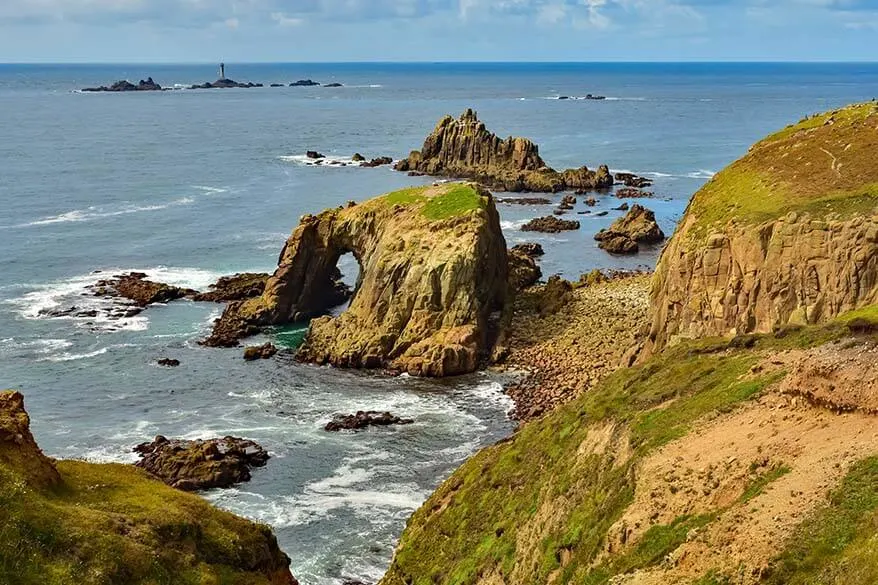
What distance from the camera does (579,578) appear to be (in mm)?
23828

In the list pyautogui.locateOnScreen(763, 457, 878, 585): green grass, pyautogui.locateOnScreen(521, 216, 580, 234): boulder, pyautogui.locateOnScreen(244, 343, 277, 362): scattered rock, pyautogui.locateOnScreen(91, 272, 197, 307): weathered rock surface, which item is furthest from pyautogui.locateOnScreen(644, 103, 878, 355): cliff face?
pyautogui.locateOnScreen(521, 216, 580, 234): boulder

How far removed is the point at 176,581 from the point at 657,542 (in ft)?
40.4

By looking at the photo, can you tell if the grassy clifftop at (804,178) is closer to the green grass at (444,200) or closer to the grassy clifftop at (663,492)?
the grassy clifftop at (663,492)

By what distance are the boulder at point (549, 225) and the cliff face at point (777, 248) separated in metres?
55.9

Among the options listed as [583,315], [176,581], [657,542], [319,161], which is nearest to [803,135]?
[583,315]

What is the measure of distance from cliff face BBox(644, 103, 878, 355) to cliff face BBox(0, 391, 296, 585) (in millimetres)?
27972

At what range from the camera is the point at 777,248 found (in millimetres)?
47875

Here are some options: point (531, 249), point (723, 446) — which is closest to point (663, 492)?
point (723, 446)

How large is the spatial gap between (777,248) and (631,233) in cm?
5745

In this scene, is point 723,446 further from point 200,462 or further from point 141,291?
point 141,291

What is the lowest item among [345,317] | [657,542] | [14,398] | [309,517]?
[309,517]

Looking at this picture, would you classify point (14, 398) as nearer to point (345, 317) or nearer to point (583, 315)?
point (345, 317)

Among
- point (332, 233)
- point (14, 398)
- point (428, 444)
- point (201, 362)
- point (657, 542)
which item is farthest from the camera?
point (332, 233)

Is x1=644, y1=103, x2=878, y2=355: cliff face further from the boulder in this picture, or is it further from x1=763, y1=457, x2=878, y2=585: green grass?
the boulder
